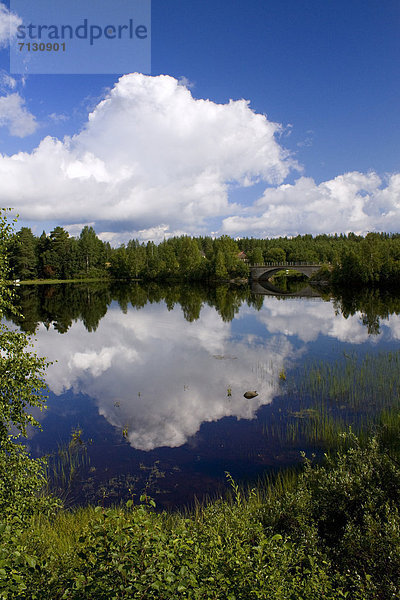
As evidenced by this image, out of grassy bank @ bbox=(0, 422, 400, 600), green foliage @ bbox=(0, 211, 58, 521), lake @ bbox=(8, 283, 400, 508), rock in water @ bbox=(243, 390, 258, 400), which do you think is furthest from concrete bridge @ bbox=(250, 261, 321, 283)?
green foliage @ bbox=(0, 211, 58, 521)

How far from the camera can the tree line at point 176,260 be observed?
88.5 meters

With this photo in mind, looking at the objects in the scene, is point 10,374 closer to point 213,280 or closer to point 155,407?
point 155,407

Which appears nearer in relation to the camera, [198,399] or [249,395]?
[249,395]

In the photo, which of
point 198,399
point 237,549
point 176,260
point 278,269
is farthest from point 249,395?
point 176,260

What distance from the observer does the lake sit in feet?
45.0

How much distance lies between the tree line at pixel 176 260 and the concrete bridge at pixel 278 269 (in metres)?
3.86

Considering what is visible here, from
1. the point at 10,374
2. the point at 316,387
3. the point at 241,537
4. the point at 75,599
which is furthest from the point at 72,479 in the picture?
the point at 316,387

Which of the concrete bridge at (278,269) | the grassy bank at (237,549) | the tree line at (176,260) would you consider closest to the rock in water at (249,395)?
the grassy bank at (237,549)

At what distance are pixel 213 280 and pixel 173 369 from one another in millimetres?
106598

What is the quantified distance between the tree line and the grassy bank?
87.4 meters

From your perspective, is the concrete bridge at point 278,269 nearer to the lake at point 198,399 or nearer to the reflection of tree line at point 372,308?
the reflection of tree line at point 372,308

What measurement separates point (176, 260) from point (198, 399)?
123854 millimetres

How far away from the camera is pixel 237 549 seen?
605 centimetres

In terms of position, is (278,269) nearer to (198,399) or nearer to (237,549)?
(198,399)
